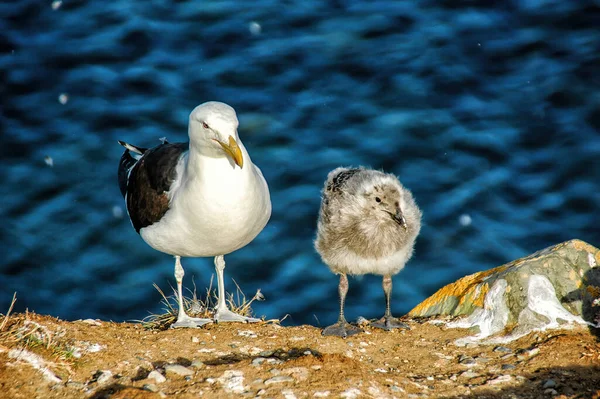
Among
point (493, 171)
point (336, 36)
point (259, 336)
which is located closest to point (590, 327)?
point (259, 336)

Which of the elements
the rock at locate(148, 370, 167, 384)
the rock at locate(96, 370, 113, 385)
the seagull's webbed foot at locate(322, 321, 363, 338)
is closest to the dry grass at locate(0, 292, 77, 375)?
the rock at locate(96, 370, 113, 385)

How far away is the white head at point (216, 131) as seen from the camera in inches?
277

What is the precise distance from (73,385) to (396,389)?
7.45 ft

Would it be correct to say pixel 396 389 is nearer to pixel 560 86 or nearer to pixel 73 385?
pixel 73 385

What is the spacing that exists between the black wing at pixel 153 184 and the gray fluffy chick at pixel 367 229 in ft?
5.08

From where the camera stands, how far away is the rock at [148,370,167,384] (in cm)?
580

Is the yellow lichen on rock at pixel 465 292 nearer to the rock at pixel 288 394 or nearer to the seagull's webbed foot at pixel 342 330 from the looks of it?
the seagull's webbed foot at pixel 342 330

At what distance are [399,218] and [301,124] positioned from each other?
293 inches

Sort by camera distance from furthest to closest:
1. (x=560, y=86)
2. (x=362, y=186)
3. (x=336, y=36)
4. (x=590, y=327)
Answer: (x=336, y=36)
(x=560, y=86)
(x=362, y=186)
(x=590, y=327)

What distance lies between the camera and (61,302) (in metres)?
12.9

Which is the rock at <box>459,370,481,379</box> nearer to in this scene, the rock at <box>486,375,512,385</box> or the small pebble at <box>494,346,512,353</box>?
the rock at <box>486,375,512,385</box>

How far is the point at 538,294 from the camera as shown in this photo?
274 inches

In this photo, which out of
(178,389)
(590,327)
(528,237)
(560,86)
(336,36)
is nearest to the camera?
(178,389)

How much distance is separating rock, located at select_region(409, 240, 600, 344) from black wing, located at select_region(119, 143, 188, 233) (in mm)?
2959
